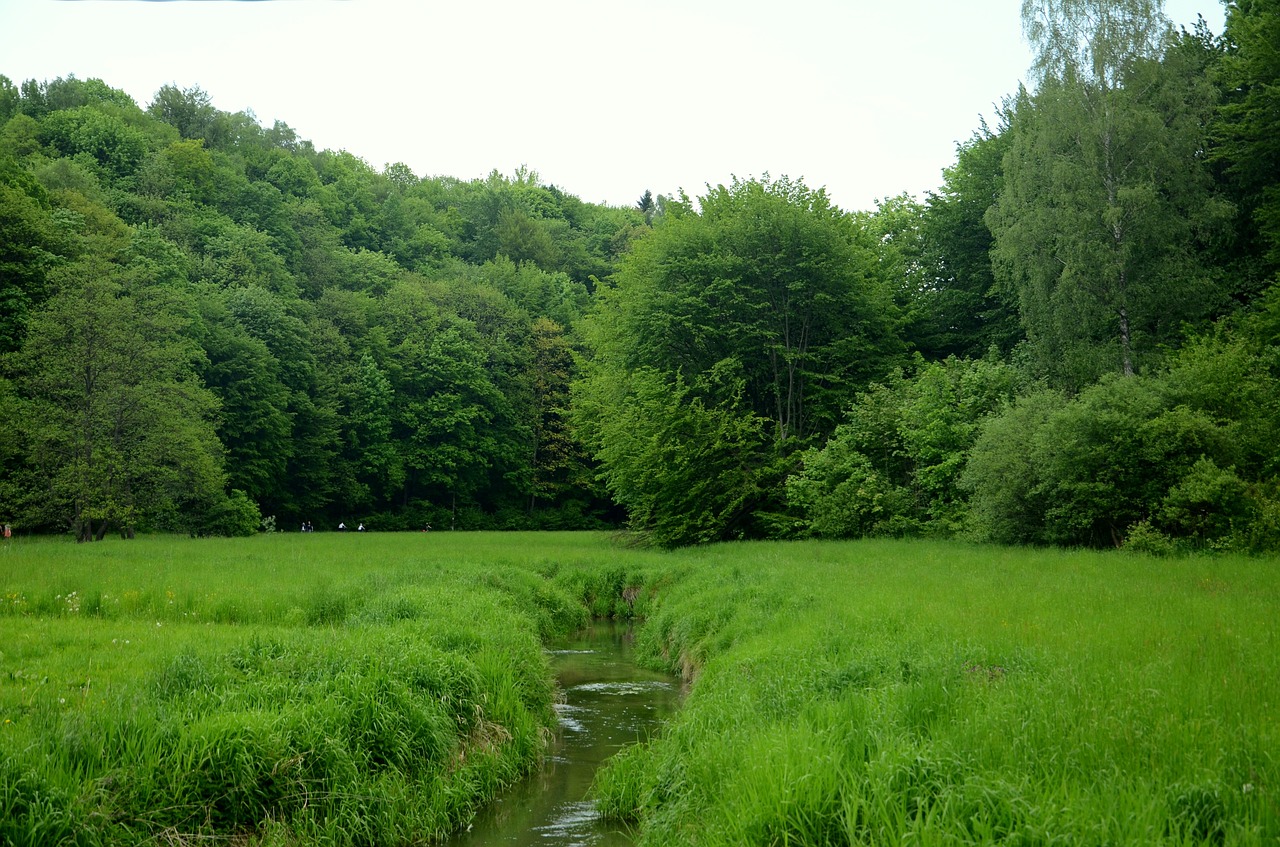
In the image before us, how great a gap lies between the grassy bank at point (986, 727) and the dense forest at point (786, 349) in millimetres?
12175

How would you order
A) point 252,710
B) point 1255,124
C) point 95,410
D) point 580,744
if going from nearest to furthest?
Answer: point 252,710 → point 580,744 → point 1255,124 → point 95,410

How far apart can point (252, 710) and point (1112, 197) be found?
34.0 m

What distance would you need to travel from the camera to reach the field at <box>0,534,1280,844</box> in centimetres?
650

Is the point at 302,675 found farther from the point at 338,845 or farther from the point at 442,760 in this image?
the point at 338,845

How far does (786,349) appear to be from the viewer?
4438cm

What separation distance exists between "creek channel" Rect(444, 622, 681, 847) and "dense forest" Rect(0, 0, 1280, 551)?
14.4 metres

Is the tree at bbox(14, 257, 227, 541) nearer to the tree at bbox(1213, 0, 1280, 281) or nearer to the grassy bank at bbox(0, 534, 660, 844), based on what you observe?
the grassy bank at bbox(0, 534, 660, 844)

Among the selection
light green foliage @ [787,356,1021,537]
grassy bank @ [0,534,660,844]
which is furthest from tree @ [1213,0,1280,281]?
grassy bank @ [0,534,660,844]

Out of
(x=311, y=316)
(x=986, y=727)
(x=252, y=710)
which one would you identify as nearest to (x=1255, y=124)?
(x=986, y=727)

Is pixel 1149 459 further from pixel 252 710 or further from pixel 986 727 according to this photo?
pixel 252 710

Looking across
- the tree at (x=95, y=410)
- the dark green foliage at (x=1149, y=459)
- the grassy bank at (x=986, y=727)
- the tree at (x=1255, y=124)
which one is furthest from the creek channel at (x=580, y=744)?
the tree at (x=1255, y=124)

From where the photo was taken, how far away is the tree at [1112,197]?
108ft

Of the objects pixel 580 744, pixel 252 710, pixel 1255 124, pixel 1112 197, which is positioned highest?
pixel 1255 124

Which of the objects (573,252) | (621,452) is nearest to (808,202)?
(621,452)
